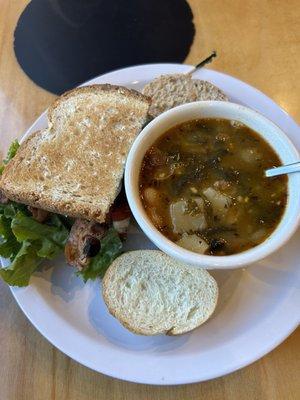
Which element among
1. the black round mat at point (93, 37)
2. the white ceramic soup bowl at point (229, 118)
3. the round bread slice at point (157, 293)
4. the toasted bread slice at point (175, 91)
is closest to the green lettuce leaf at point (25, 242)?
the round bread slice at point (157, 293)

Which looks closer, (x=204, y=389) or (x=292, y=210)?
(x=292, y=210)

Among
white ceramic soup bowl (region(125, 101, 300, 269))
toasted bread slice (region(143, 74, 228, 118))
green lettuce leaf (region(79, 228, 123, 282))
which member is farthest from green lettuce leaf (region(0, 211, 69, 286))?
toasted bread slice (region(143, 74, 228, 118))

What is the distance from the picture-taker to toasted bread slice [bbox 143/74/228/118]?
2.09 metres

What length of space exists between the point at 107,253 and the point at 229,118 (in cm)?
75

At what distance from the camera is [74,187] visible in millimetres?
1869

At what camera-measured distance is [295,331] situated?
1.78 metres

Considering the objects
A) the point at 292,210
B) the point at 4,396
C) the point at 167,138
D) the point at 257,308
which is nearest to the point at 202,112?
the point at 167,138

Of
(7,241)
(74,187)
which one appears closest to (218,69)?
(74,187)

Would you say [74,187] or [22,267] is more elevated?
[74,187]

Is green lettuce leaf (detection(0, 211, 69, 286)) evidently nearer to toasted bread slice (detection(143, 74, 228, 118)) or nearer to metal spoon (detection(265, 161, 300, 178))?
toasted bread slice (detection(143, 74, 228, 118))

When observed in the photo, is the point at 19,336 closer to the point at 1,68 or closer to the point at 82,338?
the point at 82,338

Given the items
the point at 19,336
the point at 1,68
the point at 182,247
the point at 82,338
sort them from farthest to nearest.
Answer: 1. the point at 1,68
2. the point at 19,336
3. the point at 82,338
4. the point at 182,247

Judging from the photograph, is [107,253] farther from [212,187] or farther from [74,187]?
[212,187]

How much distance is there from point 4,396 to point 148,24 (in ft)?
6.88
